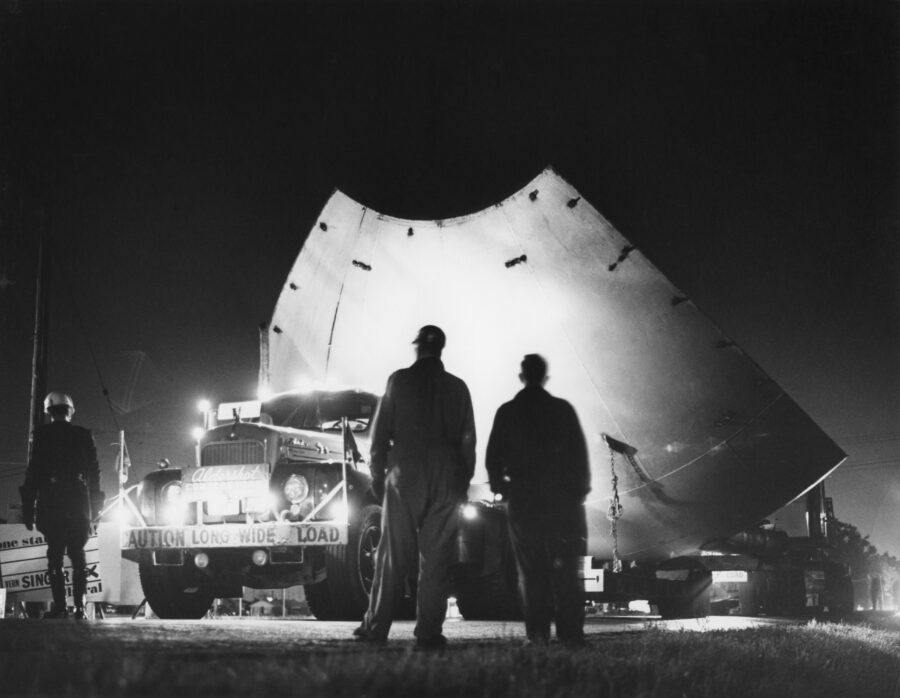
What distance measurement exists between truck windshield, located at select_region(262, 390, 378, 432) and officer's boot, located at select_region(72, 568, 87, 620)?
2298mm

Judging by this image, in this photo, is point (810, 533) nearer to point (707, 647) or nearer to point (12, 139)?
point (707, 647)

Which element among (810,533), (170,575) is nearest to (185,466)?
(170,575)

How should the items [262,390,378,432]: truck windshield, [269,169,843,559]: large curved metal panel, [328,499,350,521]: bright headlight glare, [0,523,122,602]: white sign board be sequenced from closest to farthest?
[328,499,350,521]: bright headlight glare
[269,169,843,559]: large curved metal panel
[262,390,378,432]: truck windshield
[0,523,122,602]: white sign board

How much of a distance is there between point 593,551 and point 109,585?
16.9 feet

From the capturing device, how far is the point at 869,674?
18.6 ft

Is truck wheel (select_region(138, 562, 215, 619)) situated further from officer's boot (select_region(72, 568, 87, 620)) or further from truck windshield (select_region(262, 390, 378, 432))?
truck windshield (select_region(262, 390, 378, 432))

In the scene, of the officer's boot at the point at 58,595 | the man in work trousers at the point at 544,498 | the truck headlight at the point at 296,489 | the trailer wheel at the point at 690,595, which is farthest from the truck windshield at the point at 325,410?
the man in work trousers at the point at 544,498

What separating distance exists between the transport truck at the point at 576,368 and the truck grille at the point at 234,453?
0.08m

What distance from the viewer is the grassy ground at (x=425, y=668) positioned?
2.75 m

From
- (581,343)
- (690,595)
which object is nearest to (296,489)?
(581,343)

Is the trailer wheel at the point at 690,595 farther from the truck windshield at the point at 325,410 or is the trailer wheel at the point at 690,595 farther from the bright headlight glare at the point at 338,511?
the bright headlight glare at the point at 338,511

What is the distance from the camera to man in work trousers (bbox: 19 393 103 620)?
24.1 feet

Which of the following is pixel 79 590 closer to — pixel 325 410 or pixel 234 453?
pixel 234 453

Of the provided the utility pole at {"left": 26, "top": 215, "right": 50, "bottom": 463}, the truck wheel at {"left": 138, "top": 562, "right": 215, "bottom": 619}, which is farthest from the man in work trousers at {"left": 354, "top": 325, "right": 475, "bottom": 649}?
the utility pole at {"left": 26, "top": 215, "right": 50, "bottom": 463}
